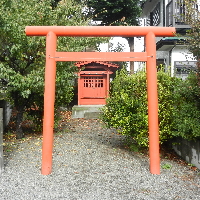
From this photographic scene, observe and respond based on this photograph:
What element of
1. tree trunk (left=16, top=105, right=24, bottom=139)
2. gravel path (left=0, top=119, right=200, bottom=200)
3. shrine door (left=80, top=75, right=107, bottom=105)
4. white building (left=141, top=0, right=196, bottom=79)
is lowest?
gravel path (left=0, top=119, right=200, bottom=200)

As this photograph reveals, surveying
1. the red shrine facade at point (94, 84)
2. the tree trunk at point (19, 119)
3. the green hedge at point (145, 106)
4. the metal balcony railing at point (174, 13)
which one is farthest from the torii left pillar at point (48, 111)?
the red shrine facade at point (94, 84)

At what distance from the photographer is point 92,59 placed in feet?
16.5

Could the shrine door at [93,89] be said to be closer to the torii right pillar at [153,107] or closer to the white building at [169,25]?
the white building at [169,25]

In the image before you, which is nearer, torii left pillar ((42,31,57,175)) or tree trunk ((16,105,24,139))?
torii left pillar ((42,31,57,175))

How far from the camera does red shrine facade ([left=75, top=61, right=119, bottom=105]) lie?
14.3 meters

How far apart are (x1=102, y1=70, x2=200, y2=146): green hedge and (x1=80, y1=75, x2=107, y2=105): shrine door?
7537mm

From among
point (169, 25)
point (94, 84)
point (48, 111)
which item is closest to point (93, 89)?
point (94, 84)

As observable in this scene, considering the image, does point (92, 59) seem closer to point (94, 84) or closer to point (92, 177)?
point (92, 177)

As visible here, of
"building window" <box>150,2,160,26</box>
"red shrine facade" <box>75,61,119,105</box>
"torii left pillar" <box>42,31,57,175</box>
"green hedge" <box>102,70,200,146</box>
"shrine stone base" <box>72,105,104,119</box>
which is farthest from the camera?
"building window" <box>150,2,160,26</box>

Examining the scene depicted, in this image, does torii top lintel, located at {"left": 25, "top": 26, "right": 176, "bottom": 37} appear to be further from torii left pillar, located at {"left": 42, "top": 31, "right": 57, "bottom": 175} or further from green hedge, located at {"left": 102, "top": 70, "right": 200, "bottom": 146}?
green hedge, located at {"left": 102, "top": 70, "right": 200, "bottom": 146}

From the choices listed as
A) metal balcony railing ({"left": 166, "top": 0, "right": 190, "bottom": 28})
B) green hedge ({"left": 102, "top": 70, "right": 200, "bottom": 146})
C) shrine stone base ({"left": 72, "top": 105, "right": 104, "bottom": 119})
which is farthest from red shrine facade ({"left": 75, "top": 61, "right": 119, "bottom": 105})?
green hedge ({"left": 102, "top": 70, "right": 200, "bottom": 146})

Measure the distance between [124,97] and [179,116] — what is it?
1295mm

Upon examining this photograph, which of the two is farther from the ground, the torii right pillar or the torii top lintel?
the torii top lintel

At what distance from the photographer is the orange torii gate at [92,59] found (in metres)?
5.01
